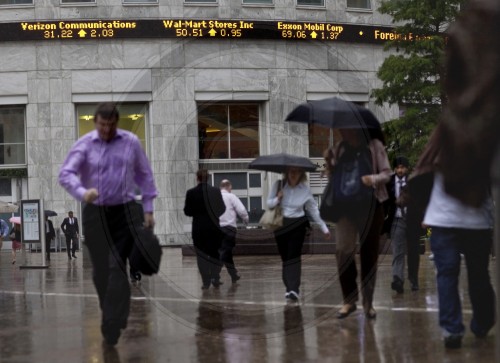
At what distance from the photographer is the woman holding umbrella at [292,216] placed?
8273 millimetres

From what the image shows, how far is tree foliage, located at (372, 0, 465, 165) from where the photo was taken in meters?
24.9

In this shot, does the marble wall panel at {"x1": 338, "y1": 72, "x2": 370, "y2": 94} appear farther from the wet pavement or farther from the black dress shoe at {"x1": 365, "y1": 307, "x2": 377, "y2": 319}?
the black dress shoe at {"x1": 365, "y1": 307, "x2": 377, "y2": 319}

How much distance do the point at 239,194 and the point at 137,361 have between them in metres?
1.93

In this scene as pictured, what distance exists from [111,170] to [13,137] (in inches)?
1254

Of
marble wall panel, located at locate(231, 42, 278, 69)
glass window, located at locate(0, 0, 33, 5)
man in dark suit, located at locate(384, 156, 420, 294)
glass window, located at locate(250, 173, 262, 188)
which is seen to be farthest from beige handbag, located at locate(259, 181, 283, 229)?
glass window, located at locate(0, 0, 33, 5)

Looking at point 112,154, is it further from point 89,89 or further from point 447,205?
point 89,89

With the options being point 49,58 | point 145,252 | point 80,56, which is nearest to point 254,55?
point 145,252

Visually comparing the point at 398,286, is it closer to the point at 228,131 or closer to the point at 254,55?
the point at 228,131

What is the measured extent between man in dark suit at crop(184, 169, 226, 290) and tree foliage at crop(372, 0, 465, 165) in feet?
38.3

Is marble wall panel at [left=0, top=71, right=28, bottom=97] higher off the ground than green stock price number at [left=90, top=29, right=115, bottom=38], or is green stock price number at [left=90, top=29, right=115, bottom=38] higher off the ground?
green stock price number at [left=90, top=29, right=115, bottom=38]

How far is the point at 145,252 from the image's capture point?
22.4 feet

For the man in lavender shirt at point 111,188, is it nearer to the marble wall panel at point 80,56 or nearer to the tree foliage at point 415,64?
the tree foliage at point 415,64

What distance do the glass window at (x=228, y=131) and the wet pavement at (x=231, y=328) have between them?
35.2 inches

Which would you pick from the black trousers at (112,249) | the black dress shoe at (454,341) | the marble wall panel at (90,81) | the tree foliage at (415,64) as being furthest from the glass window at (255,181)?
the marble wall panel at (90,81)
